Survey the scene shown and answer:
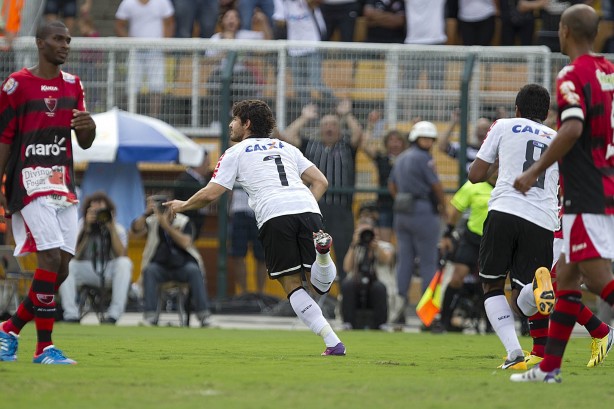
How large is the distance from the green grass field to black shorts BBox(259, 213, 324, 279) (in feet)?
2.41

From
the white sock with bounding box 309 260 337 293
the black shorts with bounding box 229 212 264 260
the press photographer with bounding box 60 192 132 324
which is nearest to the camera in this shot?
the white sock with bounding box 309 260 337 293

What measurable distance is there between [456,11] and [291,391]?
15.6 m

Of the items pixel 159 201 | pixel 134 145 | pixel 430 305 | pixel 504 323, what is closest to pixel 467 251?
pixel 430 305

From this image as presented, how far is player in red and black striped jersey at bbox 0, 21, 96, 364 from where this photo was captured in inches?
359

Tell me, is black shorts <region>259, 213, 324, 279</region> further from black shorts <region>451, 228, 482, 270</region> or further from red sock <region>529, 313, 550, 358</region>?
black shorts <region>451, 228, 482, 270</region>

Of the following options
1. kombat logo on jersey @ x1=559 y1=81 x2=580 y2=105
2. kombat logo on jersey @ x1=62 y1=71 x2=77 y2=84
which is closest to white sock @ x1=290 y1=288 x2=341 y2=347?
kombat logo on jersey @ x1=62 y1=71 x2=77 y2=84

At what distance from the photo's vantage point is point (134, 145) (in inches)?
726

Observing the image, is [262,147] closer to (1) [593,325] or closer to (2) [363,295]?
(1) [593,325]

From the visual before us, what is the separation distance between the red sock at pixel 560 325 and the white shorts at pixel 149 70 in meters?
12.8

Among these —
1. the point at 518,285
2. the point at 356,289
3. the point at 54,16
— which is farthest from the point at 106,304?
the point at 518,285

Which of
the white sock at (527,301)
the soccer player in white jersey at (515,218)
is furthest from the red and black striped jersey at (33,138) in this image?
the white sock at (527,301)

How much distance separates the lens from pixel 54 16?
2292 cm

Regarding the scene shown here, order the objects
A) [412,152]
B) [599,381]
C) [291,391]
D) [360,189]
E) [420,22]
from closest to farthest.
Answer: [291,391], [599,381], [412,152], [360,189], [420,22]

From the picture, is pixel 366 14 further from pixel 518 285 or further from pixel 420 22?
pixel 518 285
